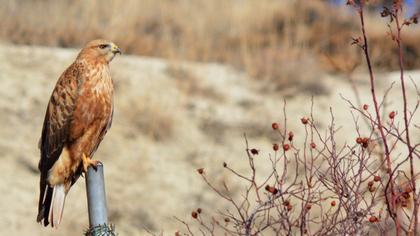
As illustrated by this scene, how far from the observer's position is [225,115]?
1246 centimetres

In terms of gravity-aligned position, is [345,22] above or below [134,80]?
above

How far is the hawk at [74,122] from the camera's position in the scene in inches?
217

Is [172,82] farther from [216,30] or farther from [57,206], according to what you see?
[57,206]

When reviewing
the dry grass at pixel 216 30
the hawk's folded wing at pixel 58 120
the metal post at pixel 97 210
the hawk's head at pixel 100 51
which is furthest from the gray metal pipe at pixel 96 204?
the dry grass at pixel 216 30

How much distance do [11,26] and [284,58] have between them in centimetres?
392

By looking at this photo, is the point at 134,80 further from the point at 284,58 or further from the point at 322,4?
the point at 322,4

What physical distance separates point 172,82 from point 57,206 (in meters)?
7.80

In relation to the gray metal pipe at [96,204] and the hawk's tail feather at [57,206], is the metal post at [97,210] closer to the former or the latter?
the gray metal pipe at [96,204]

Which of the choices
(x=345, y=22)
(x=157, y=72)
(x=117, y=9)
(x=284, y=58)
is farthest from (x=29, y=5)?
(x=345, y=22)

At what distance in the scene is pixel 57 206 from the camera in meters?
5.30

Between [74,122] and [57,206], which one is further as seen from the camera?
Result: [74,122]

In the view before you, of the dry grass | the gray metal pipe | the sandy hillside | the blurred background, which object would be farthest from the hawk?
the dry grass

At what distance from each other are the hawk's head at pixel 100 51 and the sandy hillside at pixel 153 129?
→ 12.1 feet

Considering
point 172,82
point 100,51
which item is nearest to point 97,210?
point 100,51
